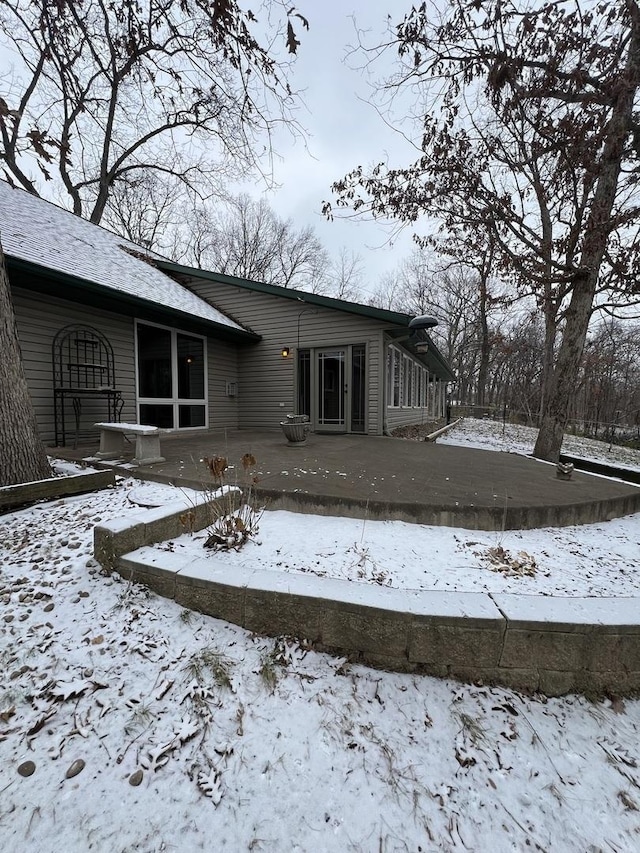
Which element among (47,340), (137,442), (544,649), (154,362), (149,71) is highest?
(149,71)

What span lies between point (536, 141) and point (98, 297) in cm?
710

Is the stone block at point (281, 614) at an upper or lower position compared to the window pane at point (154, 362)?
lower

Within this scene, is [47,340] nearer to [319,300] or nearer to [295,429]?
[295,429]

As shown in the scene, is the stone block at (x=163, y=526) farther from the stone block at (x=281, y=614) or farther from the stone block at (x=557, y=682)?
the stone block at (x=557, y=682)

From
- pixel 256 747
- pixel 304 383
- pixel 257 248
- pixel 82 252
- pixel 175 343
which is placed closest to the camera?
pixel 256 747

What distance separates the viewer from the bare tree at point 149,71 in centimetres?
252

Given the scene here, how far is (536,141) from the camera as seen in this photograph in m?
5.02

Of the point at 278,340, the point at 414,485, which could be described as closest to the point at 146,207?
the point at 278,340

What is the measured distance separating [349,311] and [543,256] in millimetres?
3487

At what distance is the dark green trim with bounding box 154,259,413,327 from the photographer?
679 cm

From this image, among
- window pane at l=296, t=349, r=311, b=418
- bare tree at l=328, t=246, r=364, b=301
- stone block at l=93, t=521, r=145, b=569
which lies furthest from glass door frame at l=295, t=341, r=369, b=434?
bare tree at l=328, t=246, r=364, b=301

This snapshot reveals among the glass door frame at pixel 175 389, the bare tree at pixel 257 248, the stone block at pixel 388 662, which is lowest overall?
the stone block at pixel 388 662

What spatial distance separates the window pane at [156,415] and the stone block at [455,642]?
6560mm

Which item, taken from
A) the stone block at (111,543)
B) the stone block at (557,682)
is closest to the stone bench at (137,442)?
the stone block at (111,543)
